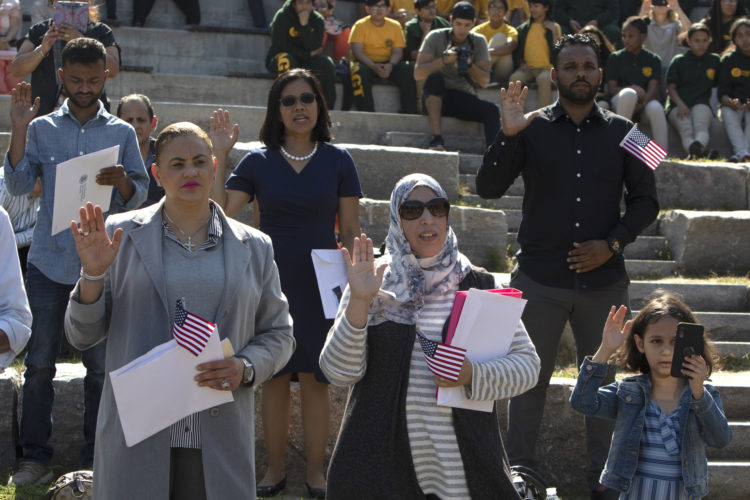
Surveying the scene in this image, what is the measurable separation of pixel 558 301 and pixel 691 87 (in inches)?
256

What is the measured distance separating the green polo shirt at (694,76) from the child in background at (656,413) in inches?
274

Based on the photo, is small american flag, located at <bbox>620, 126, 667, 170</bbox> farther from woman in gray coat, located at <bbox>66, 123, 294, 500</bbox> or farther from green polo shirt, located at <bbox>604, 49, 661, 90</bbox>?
green polo shirt, located at <bbox>604, 49, 661, 90</bbox>

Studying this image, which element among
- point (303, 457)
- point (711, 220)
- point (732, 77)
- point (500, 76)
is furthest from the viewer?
point (500, 76)

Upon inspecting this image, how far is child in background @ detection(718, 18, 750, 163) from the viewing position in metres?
10.3

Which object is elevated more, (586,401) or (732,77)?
(732,77)

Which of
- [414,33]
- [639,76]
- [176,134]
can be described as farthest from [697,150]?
[176,134]

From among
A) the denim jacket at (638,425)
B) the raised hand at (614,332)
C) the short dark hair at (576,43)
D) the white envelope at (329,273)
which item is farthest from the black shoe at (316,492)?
the short dark hair at (576,43)

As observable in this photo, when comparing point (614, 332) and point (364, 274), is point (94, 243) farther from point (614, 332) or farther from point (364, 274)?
point (614, 332)

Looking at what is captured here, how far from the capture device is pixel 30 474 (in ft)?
16.0

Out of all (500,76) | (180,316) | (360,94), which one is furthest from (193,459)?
(500,76)

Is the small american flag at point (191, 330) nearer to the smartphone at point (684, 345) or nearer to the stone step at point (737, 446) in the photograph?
the smartphone at point (684, 345)

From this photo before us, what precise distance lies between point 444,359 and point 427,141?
22.3 feet

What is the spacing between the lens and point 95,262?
3121 mm

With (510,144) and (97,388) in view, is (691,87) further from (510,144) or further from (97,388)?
(97,388)
